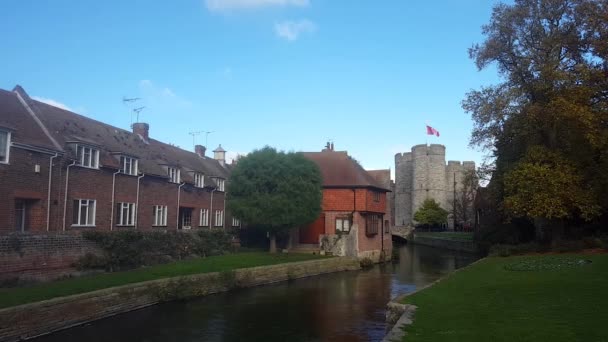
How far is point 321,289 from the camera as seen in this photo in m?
25.9

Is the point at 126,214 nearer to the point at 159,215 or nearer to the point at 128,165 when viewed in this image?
the point at 128,165

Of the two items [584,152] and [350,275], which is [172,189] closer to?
[350,275]

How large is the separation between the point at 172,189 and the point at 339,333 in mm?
20154

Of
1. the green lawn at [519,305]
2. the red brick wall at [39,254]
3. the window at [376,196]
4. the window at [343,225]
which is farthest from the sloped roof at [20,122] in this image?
the window at [376,196]

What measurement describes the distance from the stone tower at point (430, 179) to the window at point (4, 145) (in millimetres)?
71654

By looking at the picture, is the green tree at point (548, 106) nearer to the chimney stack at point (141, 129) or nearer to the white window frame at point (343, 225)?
the white window frame at point (343, 225)

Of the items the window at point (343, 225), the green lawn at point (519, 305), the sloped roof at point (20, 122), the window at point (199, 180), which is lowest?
the green lawn at point (519, 305)

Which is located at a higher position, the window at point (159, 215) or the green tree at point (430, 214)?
the green tree at point (430, 214)

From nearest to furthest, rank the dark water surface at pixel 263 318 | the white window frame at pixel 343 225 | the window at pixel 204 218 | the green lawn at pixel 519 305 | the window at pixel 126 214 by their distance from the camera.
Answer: the green lawn at pixel 519 305 < the dark water surface at pixel 263 318 < the window at pixel 126 214 < the window at pixel 204 218 < the white window frame at pixel 343 225

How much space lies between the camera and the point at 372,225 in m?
42.6

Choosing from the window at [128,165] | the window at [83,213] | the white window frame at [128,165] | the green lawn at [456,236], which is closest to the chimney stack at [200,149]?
the white window frame at [128,165]

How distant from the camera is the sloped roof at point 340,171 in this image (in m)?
41.8

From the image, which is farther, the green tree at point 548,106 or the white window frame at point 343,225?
the white window frame at point 343,225

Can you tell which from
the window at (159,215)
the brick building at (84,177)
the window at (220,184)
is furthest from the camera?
the window at (220,184)
